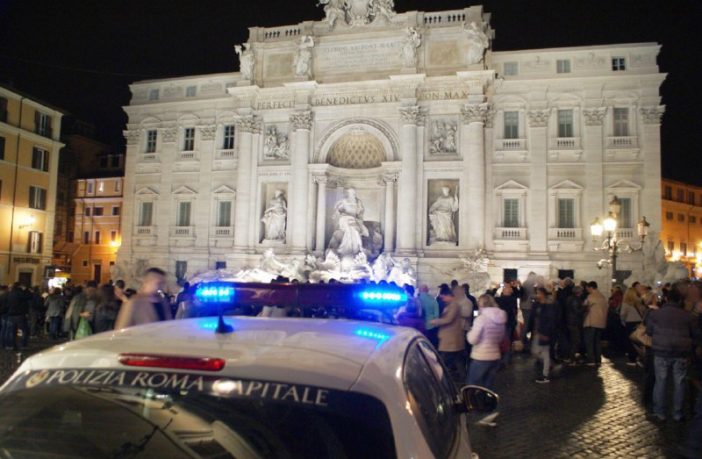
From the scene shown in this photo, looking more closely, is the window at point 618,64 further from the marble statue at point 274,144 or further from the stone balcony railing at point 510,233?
the marble statue at point 274,144

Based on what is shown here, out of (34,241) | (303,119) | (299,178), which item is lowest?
(34,241)

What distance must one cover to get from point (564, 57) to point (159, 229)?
23259 millimetres

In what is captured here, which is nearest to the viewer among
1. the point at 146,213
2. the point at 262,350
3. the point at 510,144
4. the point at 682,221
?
the point at 262,350

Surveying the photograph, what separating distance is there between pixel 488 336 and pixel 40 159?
3386cm

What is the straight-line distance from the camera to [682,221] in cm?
5672

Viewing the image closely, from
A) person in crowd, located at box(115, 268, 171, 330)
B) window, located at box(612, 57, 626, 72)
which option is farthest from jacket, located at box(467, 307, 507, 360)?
window, located at box(612, 57, 626, 72)

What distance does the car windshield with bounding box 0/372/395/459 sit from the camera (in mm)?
1924

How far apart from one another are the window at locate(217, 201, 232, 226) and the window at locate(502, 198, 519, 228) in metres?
14.5

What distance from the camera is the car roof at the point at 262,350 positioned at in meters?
1.99

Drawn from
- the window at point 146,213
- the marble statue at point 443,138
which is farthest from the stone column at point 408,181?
the window at point 146,213

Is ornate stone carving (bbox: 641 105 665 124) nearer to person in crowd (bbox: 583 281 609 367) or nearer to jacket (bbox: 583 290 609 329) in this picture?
person in crowd (bbox: 583 281 609 367)

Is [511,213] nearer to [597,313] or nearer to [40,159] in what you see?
[597,313]

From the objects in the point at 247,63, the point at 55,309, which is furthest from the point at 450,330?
the point at 247,63

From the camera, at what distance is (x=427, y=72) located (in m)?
28.4
